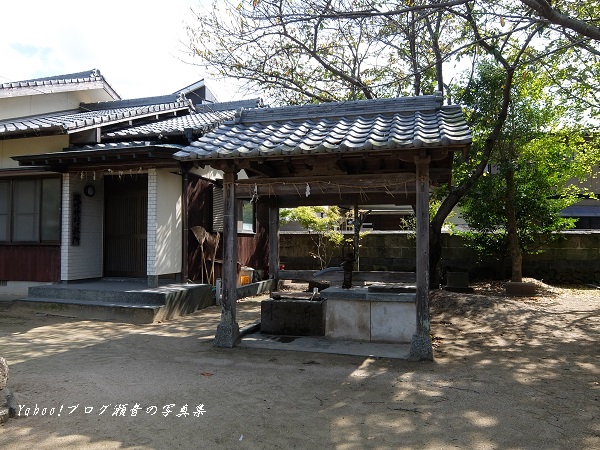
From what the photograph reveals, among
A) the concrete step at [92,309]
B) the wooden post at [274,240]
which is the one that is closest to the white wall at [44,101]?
the concrete step at [92,309]

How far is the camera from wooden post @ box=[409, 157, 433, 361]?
6125 mm

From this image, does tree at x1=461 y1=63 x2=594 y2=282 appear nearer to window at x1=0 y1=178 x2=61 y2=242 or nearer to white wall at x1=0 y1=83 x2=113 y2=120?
window at x1=0 y1=178 x2=61 y2=242

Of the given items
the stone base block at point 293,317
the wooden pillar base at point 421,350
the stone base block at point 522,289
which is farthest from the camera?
the stone base block at point 522,289

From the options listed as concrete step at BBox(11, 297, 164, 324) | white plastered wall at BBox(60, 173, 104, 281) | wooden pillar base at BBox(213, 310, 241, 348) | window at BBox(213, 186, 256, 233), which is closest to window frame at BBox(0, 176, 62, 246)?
white plastered wall at BBox(60, 173, 104, 281)

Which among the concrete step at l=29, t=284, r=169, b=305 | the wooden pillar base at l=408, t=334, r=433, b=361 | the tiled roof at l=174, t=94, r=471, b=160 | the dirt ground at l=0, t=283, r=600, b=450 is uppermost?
the tiled roof at l=174, t=94, r=471, b=160

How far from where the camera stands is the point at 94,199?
11391mm

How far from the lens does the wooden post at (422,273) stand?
20.1ft

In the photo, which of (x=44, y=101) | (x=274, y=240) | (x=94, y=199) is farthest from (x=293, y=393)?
(x=44, y=101)

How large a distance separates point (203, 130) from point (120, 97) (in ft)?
24.8

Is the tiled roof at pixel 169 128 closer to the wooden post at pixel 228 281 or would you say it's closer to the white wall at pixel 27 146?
the white wall at pixel 27 146

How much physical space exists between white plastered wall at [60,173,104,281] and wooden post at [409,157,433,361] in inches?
322

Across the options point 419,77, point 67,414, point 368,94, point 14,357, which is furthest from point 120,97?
point 67,414

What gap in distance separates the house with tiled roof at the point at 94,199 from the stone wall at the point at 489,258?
627 centimetres

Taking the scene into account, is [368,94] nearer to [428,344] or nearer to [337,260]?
[337,260]
